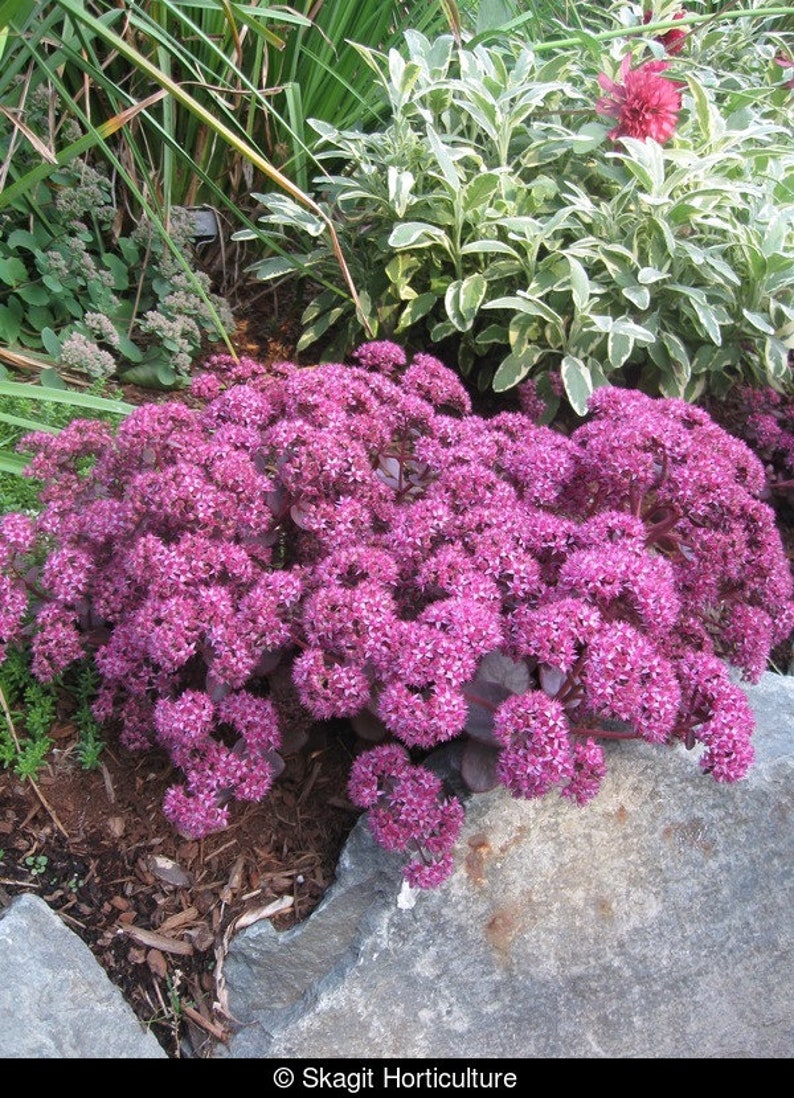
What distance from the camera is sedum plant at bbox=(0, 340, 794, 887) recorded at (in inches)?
64.0

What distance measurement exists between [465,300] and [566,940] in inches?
74.4

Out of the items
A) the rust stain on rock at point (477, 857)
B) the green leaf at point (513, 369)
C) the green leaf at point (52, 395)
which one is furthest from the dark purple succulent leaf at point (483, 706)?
the green leaf at point (513, 369)

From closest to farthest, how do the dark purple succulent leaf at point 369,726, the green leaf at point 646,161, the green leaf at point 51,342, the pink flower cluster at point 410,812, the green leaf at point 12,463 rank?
the pink flower cluster at point 410,812 < the dark purple succulent leaf at point 369,726 < the green leaf at point 12,463 < the green leaf at point 646,161 < the green leaf at point 51,342

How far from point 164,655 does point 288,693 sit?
346 millimetres

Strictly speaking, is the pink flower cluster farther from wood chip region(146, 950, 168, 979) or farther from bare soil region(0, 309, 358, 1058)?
wood chip region(146, 950, 168, 979)

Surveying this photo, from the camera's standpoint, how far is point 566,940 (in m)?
1.83

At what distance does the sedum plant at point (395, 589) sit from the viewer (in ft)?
5.33

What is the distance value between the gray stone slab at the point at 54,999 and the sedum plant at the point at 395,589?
0.30m

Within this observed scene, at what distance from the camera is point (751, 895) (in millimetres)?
1905

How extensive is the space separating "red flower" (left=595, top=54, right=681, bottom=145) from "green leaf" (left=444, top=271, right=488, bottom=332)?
2.15 ft

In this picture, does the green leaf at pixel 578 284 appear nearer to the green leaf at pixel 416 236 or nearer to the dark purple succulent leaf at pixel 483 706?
the green leaf at pixel 416 236

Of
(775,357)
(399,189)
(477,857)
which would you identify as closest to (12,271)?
(399,189)

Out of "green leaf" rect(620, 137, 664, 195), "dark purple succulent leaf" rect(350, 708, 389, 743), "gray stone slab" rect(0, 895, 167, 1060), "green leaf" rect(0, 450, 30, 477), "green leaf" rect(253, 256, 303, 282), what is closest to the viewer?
"gray stone slab" rect(0, 895, 167, 1060)

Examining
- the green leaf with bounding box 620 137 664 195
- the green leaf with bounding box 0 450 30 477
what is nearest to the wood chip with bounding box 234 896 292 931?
the green leaf with bounding box 0 450 30 477
